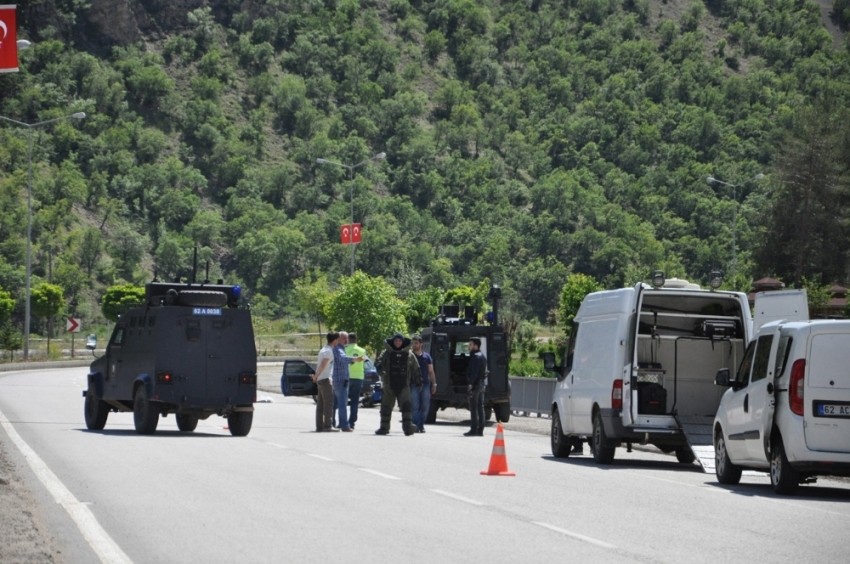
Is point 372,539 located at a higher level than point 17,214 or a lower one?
lower

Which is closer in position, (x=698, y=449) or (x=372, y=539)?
(x=372, y=539)

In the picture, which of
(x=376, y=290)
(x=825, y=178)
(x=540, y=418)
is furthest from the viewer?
(x=825, y=178)

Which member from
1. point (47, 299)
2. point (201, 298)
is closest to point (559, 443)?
point (201, 298)

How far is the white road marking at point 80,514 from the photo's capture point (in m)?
11.6

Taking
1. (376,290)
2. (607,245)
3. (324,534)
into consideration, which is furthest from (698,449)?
(607,245)

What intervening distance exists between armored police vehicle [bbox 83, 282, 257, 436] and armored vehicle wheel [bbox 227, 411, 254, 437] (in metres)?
0.02

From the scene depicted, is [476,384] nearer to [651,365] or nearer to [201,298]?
[201,298]

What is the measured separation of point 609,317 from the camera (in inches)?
880

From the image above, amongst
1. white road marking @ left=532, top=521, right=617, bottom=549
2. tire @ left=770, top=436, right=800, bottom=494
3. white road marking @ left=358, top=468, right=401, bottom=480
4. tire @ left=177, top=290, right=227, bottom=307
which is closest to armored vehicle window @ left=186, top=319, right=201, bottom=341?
tire @ left=177, top=290, right=227, bottom=307

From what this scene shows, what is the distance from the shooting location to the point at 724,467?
19.6m

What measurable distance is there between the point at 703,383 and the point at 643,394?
4.03ft

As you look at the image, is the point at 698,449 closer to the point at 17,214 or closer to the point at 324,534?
the point at 324,534

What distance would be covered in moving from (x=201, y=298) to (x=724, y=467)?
1126cm

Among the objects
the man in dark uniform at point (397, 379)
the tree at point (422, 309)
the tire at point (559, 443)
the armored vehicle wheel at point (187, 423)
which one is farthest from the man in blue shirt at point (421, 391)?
the tree at point (422, 309)
